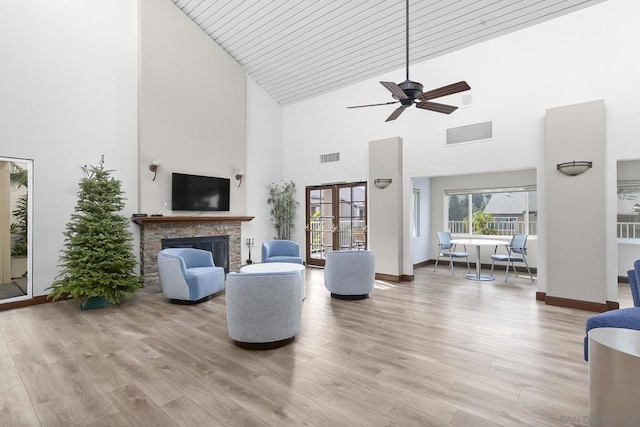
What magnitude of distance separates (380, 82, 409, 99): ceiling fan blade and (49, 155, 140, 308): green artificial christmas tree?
4.41 metres

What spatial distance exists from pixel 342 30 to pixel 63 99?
5.00 metres

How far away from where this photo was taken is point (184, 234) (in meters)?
6.55

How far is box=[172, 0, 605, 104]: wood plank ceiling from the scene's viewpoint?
516 centimetres

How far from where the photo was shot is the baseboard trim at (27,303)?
4.74m

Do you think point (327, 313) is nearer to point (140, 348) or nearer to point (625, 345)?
point (140, 348)

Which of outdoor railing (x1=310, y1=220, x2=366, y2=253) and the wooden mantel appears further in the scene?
outdoor railing (x1=310, y1=220, x2=366, y2=253)

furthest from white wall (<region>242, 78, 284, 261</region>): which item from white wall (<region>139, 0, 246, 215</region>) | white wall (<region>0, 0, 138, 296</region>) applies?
white wall (<region>0, 0, 138, 296</region>)

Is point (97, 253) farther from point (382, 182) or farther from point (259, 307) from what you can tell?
point (382, 182)

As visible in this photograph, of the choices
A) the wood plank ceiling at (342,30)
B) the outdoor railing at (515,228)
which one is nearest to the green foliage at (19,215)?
the wood plank ceiling at (342,30)

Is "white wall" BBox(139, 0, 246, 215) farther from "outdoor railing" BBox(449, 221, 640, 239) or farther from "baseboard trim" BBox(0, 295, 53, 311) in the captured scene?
"outdoor railing" BBox(449, 221, 640, 239)

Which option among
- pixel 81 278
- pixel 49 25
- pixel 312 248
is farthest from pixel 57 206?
pixel 312 248

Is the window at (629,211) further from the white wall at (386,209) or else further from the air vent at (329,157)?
the air vent at (329,157)

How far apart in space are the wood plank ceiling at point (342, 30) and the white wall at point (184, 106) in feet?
1.44

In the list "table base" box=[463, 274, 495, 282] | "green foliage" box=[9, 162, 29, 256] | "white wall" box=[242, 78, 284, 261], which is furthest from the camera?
"white wall" box=[242, 78, 284, 261]
